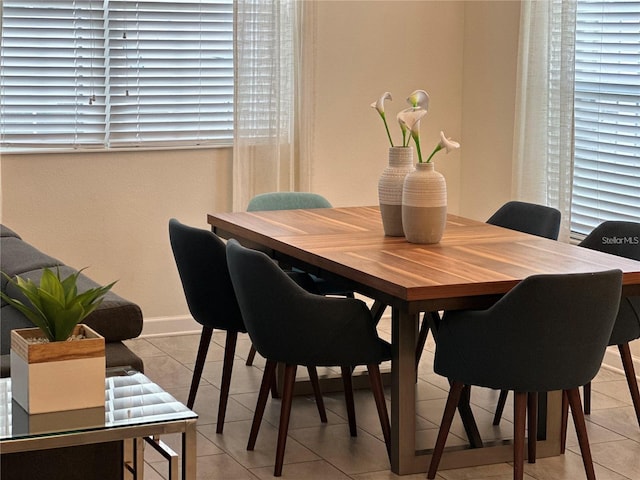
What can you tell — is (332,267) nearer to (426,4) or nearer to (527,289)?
(527,289)

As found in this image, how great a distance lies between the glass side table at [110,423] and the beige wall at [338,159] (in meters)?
3.10

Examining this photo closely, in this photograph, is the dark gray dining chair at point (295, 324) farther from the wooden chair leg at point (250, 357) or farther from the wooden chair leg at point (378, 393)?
the wooden chair leg at point (250, 357)

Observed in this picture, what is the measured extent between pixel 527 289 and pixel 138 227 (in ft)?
9.68

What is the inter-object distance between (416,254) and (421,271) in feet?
1.12

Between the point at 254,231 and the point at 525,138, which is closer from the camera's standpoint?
the point at 254,231

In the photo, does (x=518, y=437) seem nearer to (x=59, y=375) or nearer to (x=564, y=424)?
(x=564, y=424)

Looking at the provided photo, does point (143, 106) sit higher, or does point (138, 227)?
point (143, 106)

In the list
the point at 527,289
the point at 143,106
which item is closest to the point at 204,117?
the point at 143,106

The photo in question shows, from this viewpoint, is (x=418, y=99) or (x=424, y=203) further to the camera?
(x=418, y=99)

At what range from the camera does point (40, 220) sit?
550 centimetres

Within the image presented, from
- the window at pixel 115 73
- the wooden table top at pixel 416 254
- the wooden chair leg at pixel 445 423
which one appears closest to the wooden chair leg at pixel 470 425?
the wooden chair leg at pixel 445 423

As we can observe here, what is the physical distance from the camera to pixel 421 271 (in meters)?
3.58

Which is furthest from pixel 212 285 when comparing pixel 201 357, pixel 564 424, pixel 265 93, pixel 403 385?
pixel 265 93

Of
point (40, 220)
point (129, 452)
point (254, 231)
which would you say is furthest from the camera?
point (40, 220)
